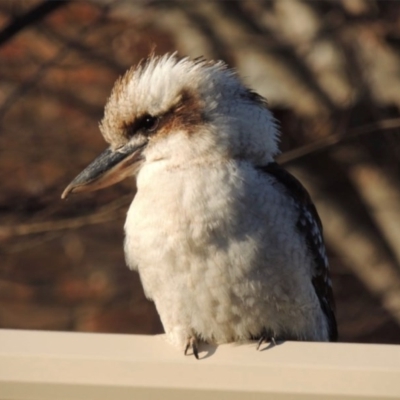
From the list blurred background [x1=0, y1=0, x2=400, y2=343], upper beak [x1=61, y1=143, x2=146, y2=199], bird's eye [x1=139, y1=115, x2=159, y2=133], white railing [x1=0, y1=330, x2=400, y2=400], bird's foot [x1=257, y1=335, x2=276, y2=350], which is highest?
white railing [x1=0, y1=330, x2=400, y2=400]

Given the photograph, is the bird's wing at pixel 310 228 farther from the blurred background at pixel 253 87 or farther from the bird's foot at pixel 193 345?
the blurred background at pixel 253 87

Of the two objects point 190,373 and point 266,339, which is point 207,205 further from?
point 190,373

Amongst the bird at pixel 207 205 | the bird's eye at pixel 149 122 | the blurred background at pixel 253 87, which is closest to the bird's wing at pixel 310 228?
the bird at pixel 207 205

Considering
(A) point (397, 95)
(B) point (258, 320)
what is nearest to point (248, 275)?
(B) point (258, 320)

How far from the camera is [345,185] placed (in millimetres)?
3891

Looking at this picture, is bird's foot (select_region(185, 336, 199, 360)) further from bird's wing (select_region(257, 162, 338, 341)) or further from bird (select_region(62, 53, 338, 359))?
bird's wing (select_region(257, 162, 338, 341))

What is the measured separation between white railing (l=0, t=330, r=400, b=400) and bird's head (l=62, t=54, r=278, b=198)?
65 cm

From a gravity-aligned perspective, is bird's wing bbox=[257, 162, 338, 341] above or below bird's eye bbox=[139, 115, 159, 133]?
below

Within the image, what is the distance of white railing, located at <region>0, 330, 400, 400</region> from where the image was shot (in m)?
1.39

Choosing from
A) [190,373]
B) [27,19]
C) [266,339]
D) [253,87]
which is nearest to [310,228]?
[266,339]

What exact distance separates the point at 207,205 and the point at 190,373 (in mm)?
536

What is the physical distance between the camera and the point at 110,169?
2.13 m

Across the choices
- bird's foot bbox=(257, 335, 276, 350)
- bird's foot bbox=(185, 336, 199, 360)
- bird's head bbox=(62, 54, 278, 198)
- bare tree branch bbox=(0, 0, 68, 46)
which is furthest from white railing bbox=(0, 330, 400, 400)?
bare tree branch bbox=(0, 0, 68, 46)

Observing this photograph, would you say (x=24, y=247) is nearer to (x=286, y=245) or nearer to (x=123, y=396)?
(x=286, y=245)
